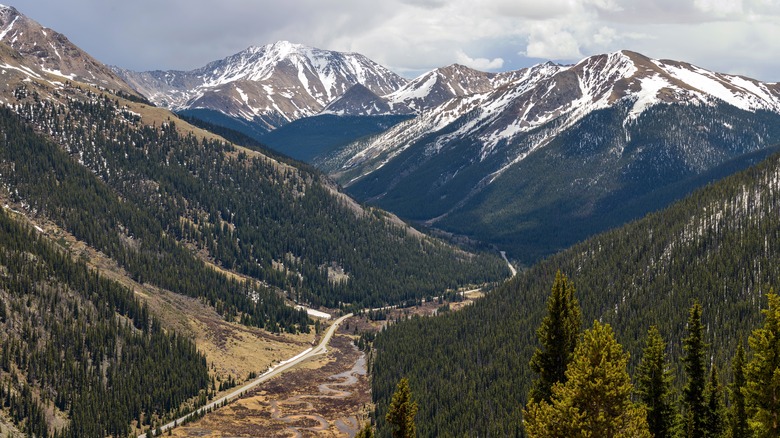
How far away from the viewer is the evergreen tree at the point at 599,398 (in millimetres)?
51188

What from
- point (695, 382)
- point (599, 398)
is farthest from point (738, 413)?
point (599, 398)

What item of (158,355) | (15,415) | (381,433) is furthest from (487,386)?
(15,415)

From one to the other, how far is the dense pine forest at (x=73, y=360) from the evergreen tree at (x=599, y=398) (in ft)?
419

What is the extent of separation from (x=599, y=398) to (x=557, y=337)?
1968 cm

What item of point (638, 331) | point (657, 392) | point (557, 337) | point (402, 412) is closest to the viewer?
point (402, 412)

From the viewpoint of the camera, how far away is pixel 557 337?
71062mm

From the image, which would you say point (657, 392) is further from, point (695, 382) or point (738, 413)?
point (738, 413)

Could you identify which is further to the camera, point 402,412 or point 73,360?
point 73,360

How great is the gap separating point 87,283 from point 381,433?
93.3 meters

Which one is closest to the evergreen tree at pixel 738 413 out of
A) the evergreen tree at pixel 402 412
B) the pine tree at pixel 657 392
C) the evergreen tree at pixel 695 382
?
the evergreen tree at pixel 695 382

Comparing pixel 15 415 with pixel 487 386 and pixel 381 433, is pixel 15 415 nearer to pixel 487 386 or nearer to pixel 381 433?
pixel 381 433

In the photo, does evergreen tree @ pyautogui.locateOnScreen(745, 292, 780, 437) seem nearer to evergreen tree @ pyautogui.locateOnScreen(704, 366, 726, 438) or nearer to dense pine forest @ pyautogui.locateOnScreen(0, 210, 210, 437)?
evergreen tree @ pyautogui.locateOnScreen(704, 366, 726, 438)

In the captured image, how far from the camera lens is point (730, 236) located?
646 ft

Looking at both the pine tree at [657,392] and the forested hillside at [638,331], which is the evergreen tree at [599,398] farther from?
the forested hillside at [638,331]
